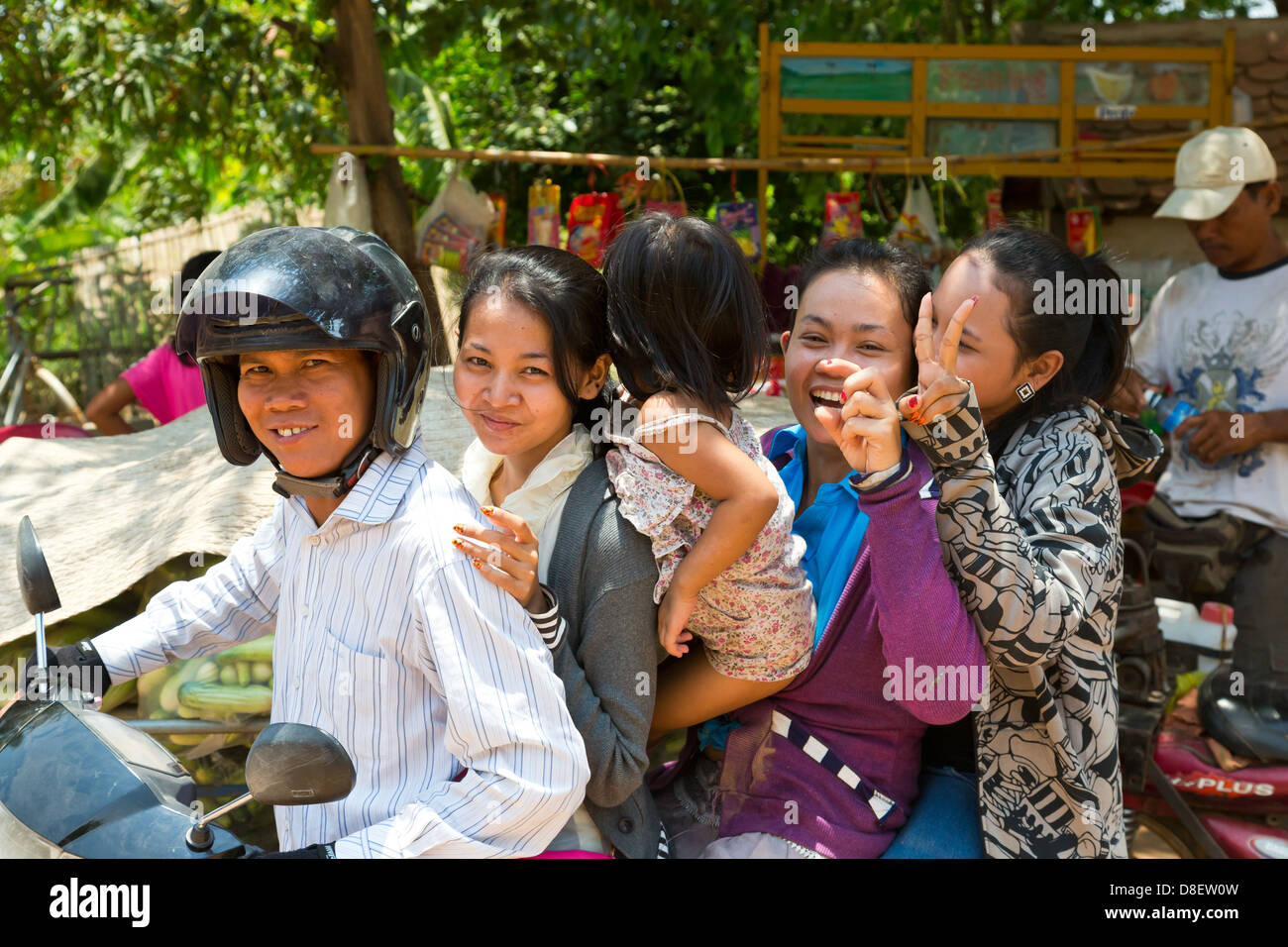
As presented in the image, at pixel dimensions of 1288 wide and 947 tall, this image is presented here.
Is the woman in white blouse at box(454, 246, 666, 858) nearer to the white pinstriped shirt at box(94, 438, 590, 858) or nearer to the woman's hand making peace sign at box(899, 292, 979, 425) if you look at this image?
the white pinstriped shirt at box(94, 438, 590, 858)

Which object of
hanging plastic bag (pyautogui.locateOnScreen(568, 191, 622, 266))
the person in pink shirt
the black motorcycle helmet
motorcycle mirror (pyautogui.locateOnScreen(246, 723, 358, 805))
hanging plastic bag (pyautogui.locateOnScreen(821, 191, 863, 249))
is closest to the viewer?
motorcycle mirror (pyautogui.locateOnScreen(246, 723, 358, 805))

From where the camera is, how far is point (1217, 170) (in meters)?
3.66

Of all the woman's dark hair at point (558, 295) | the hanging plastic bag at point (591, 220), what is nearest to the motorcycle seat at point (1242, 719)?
the woman's dark hair at point (558, 295)

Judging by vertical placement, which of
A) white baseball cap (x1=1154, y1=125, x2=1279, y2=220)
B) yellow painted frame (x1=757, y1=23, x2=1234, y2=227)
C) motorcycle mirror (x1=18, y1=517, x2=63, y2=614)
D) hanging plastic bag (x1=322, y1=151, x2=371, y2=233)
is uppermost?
yellow painted frame (x1=757, y1=23, x2=1234, y2=227)

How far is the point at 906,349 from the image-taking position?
6.65 feet

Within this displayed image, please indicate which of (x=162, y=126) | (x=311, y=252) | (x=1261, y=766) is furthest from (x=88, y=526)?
(x=162, y=126)

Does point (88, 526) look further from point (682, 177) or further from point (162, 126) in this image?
point (682, 177)

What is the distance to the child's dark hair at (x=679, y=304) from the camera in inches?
74.0

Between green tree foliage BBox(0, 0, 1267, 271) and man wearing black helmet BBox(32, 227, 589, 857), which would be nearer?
man wearing black helmet BBox(32, 227, 589, 857)

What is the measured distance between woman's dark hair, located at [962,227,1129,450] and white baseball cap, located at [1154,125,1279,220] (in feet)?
5.94

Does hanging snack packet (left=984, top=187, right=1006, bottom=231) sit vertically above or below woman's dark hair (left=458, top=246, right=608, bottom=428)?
above

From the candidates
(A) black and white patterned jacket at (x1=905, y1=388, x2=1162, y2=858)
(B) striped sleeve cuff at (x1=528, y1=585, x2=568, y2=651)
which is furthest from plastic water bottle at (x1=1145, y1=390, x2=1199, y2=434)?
(B) striped sleeve cuff at (x1=528, y1=585, x2=568, y2=651)

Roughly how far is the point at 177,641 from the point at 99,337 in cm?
774

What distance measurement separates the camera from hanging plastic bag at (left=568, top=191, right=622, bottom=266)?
16.7 feet
